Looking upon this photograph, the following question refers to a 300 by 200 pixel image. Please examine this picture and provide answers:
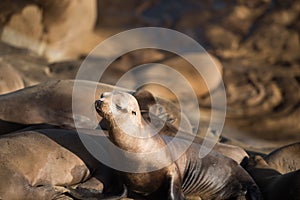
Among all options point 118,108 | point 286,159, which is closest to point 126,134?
point 118,108

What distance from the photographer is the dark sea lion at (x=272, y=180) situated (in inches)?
175

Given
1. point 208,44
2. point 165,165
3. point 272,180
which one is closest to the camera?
point 165,165

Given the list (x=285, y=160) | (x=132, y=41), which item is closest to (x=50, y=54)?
(x=132, y=41)

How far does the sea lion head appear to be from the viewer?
153 inches

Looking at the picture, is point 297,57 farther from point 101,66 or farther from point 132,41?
point 101,66

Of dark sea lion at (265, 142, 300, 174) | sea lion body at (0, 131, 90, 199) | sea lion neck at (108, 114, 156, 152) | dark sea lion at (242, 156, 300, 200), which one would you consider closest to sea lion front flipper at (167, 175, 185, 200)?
sea lion neck at (108, 114, 156, 152)

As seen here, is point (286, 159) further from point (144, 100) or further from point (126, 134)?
point (126, 134)

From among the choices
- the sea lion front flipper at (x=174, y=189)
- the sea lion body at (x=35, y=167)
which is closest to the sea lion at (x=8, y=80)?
the sea lion body at (x=35, y=167)

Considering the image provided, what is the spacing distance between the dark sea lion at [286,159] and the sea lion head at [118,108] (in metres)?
1.88

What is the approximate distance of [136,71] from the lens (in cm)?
894

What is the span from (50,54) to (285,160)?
643 centimetres

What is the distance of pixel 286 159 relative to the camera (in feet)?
18.3

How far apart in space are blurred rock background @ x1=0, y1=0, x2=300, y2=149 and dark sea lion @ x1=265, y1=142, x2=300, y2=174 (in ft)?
6.35

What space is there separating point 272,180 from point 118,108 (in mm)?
1593
